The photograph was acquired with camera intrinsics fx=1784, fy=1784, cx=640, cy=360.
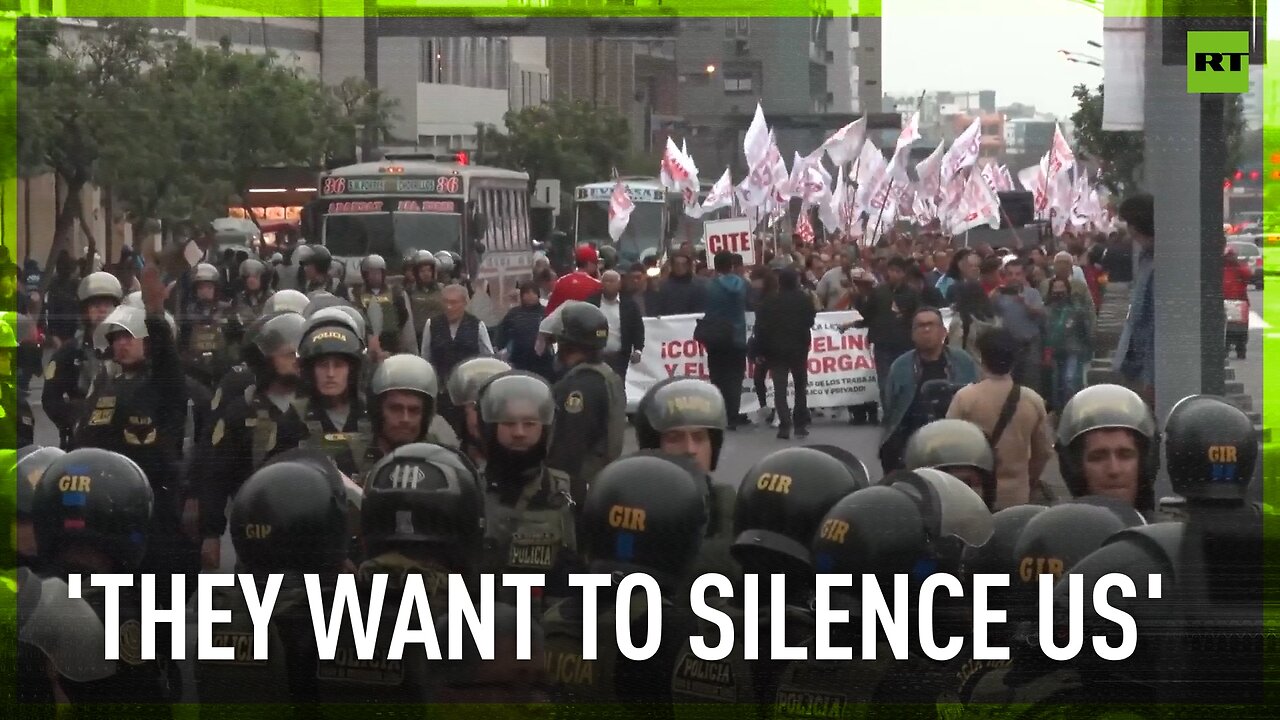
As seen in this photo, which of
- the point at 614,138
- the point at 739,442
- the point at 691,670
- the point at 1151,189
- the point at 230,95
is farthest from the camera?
the point at 614,138

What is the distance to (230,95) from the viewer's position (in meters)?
5.88

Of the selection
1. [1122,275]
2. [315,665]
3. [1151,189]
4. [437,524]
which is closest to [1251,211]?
[1151,189]

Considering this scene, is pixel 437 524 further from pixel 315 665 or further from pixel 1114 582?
pixel 1114 582

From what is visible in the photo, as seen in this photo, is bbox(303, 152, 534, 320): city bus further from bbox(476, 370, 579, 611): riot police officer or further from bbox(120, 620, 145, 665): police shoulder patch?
bbox(120, 620, 145, 665): police shoulder patch

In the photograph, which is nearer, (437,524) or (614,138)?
(437,524)

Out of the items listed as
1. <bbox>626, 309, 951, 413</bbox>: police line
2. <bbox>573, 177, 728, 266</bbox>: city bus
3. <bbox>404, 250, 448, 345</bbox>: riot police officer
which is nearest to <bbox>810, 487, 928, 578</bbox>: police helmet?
<bbox>626, 309, 951, 413</bbox>: police line

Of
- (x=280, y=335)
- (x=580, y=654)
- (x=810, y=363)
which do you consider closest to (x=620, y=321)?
(x=810, y=363)

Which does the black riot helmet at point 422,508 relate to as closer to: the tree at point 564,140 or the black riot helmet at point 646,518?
the black riot helmet at point 646,518

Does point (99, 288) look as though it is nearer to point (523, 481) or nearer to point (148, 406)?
point (148, 406)

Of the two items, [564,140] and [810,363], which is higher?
[564,140]

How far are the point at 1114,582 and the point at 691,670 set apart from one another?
0.83m

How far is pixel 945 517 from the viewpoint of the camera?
3432 mm

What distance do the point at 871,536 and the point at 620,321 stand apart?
17.1 ft

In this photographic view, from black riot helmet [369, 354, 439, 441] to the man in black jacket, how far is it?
1.92 m
